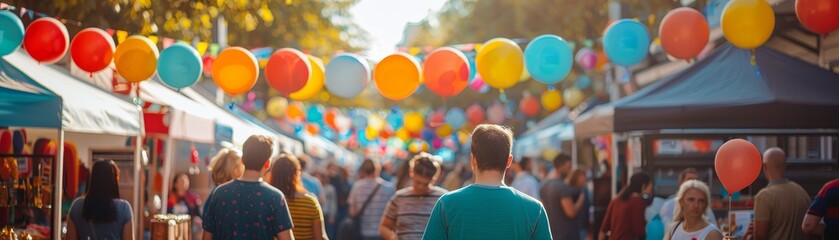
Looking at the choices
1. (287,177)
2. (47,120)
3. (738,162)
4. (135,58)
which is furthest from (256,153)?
(135,58)

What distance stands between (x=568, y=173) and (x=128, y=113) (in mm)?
5187

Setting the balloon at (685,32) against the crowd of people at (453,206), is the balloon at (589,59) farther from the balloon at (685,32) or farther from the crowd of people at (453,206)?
the balloon at (685,32)

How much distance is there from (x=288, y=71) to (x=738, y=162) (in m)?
4.49

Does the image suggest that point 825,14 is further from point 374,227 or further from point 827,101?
point 374,227

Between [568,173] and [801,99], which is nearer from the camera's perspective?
[801,99]

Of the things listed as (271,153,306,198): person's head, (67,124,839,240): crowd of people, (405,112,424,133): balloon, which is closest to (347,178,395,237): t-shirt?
(67,124,839,240): crowd of people

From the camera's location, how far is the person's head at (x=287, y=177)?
7255 millimetres

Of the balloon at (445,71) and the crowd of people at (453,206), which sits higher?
the balloon at (445,71)

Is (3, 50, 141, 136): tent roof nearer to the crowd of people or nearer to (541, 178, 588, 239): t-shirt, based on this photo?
the crowd of people

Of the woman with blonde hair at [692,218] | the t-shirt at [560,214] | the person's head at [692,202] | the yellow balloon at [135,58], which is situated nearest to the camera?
the woman with blonde hair at [692,218]

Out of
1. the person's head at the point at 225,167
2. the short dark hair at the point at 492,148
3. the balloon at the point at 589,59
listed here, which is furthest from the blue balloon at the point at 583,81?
the short dark hair at the point at 492,148

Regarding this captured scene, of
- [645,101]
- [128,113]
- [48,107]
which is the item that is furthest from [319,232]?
[645,101]

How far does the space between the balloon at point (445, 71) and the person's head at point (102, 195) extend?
3.86 meters

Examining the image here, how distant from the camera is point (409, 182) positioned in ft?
38.0
